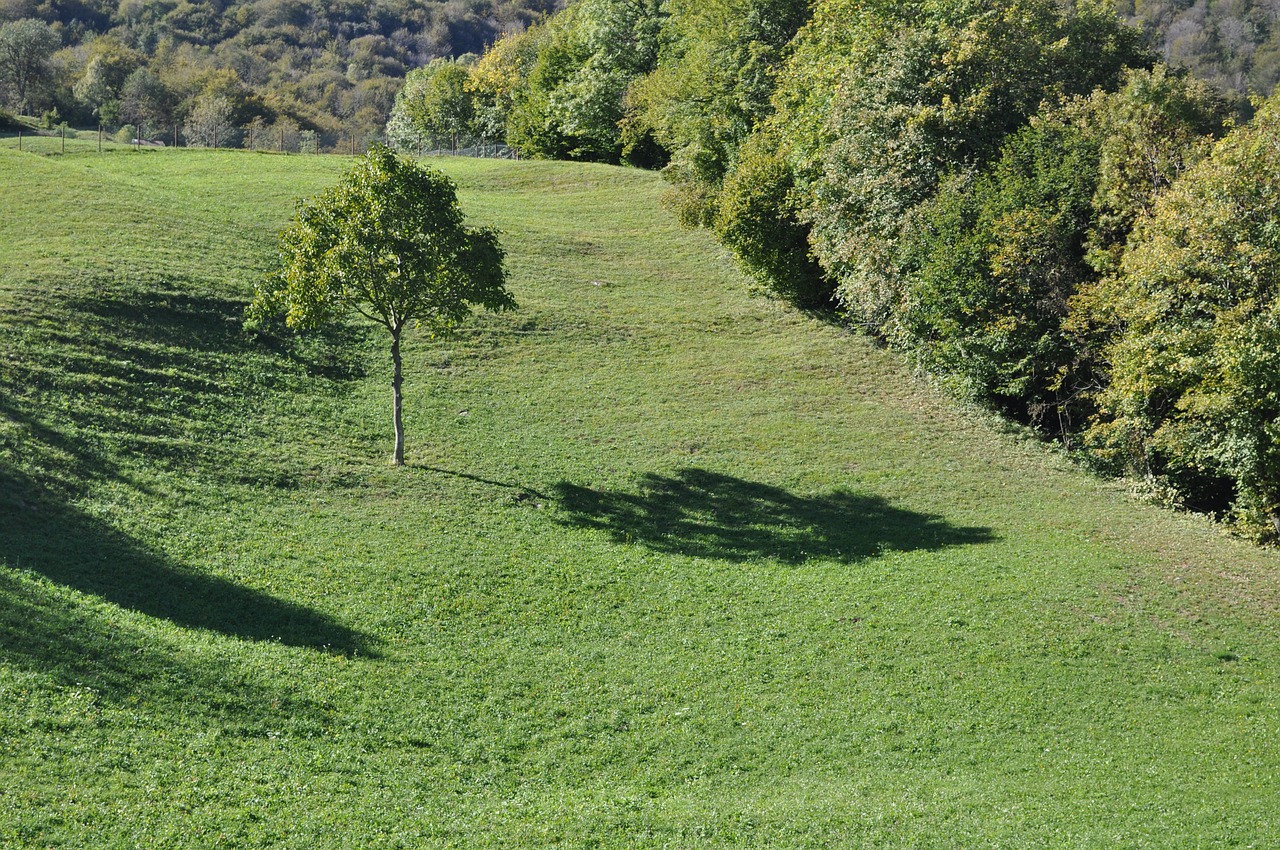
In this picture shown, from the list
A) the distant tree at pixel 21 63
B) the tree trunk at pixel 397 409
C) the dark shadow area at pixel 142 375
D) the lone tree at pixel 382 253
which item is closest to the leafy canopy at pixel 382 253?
the lone tree at pixel 382 253

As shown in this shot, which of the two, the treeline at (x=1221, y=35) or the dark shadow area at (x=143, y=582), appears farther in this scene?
the treeline at (x=1221, y=35)

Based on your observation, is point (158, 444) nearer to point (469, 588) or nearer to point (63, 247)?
point (469, 588)

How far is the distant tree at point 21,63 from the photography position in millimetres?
98812

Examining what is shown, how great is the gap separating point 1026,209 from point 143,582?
2934 cm

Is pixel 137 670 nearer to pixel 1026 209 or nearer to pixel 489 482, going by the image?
pixel 489 482

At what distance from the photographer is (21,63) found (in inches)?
3910

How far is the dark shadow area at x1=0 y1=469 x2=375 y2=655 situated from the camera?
20.1 m

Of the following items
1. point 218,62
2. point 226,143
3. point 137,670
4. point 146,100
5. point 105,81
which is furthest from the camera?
point 218,62

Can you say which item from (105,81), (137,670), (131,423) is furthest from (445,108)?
(137,670)

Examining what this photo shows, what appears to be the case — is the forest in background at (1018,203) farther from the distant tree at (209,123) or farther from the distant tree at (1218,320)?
the distant tree at (209,123)

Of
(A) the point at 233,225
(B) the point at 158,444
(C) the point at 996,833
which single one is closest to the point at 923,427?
(C) the point at 996,833

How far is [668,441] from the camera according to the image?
109 ft

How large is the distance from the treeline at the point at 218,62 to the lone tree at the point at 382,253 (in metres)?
67.2

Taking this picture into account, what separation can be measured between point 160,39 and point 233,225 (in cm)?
12655
